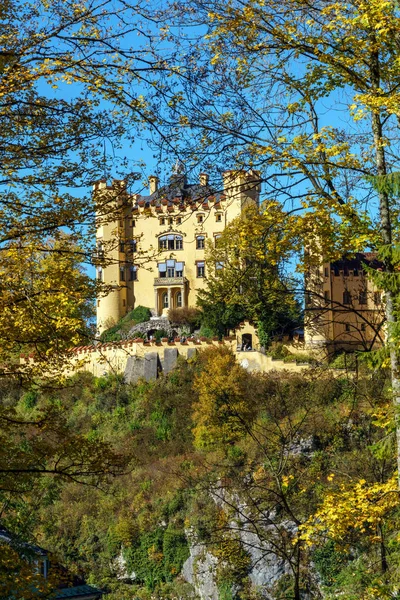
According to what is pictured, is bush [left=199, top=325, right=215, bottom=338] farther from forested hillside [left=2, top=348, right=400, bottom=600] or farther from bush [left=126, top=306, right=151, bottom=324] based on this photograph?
bush [left=126, top=306, right=151, bottom=324]

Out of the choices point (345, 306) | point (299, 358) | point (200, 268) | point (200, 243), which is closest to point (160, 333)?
point (200, 268)

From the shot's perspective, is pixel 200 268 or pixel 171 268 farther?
pixel 171 268

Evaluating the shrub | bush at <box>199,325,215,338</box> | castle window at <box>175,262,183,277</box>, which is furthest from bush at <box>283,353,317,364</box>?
castle window at <box>175,262,183,277</box>

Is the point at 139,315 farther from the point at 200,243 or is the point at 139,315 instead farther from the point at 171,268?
the point at 200,243

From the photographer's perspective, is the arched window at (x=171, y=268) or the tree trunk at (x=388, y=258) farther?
the arched window at (x=171, y=268)

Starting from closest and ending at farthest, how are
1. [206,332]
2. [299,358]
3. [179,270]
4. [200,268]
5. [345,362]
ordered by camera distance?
[345,362]
[299,358]
[206,332]
[200,268]
[179,270]

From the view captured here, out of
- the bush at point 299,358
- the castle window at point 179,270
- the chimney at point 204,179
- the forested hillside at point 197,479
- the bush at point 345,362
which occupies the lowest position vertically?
the forested hillside at point 197,479

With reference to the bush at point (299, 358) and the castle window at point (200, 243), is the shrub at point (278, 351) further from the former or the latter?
the castle window at point (200, 243)

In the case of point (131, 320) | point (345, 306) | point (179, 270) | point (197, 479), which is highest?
point (179, 270)

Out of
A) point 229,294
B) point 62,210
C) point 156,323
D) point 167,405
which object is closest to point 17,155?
point 62,210

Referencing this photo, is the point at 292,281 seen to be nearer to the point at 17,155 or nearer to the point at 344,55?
Result: the point at 344,55

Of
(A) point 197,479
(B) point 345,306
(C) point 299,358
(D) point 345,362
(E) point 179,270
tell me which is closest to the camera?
(B) point 345,306

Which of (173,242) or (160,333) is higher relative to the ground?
(173,242)

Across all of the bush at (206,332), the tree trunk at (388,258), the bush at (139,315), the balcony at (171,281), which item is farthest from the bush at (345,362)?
the balcony at (171,281)
